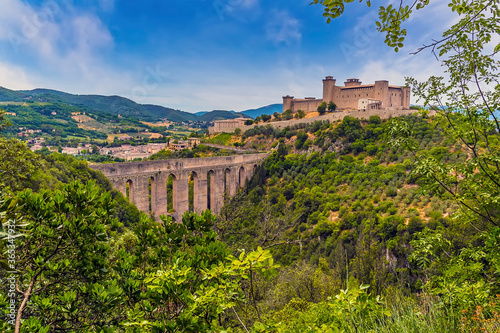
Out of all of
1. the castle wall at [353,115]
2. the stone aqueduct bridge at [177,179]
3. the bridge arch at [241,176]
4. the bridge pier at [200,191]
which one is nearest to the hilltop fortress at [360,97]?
the castle wall at [353,115]

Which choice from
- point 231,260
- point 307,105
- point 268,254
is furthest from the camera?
point 307,105

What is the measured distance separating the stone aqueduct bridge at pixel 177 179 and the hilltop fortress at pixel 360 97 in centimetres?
2580

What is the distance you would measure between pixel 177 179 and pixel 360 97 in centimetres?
3869

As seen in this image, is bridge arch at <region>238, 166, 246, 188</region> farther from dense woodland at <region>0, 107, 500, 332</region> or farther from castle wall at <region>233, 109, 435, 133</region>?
castle wall at <region>233, 109, 435, 133</region>

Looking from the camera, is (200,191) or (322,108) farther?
(322,108)

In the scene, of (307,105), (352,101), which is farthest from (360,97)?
(307,105)

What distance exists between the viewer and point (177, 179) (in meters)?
25.9

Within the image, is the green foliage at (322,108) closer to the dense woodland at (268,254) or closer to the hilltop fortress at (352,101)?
the hilltop fortress at (352,101)

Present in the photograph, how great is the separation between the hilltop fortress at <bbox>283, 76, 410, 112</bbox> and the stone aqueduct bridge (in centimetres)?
2580

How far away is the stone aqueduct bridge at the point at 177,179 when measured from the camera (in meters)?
21.6

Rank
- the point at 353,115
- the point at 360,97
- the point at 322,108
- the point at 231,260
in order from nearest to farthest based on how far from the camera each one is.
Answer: the point at 231,260, the point at 353,115, the point at 360,97, the point at 322,108

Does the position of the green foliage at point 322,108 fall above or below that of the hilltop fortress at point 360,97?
below

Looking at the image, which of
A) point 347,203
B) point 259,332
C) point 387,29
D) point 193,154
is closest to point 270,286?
point 259,332

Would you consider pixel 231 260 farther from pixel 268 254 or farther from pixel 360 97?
pixel 360 97
